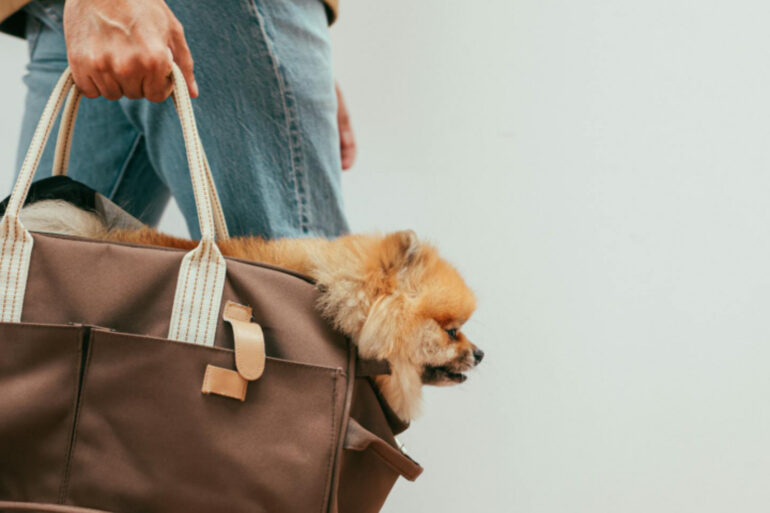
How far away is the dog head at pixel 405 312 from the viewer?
629 millimetres

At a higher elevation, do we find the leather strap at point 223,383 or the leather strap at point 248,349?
the leather strap at point 248,349

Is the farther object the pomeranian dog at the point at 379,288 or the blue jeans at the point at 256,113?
the blue jeans at the point at 256,113

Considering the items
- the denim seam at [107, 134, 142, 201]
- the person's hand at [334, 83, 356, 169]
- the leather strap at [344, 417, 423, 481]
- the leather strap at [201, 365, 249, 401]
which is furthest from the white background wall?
the leather strap at [201, 365, 249, 401]

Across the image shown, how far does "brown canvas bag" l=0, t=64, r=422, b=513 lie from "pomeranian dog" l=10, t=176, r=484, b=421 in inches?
2.4

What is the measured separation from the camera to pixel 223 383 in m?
0.57

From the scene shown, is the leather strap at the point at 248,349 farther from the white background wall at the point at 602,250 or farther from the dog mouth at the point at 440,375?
the white background wall at the point at 602,250

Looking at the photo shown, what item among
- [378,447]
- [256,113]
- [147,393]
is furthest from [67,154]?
[378,447]

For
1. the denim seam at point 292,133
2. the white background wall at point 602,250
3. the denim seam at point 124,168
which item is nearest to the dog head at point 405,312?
the denim seam at point 292,133

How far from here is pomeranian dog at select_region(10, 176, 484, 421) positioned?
0.63 meters

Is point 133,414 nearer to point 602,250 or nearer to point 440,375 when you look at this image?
point 440,375

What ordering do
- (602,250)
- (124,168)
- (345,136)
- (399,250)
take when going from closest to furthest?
(399,250) → (124,168) → (345,136) → (602,250)

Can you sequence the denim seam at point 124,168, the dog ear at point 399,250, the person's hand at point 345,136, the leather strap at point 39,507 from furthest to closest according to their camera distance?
1. the person's hand at point 345,136
2. the denim seam at point 124,168
3. the dog ear at point 399,250
4. the leather strap at point 39,507

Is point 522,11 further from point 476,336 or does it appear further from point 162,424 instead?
point 162,424

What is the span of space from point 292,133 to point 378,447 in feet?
1.22
